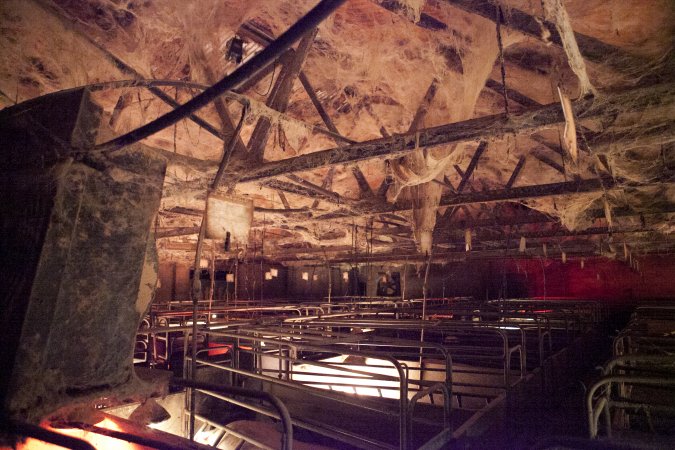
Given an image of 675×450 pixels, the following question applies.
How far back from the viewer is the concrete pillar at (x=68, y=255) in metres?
1.94

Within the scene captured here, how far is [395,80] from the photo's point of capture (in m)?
5.45

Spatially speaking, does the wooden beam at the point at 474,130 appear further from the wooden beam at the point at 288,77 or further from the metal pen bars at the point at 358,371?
the metal pen bars at the point at 358,371

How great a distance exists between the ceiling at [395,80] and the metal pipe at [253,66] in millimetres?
684

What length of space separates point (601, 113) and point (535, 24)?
40.2 inches

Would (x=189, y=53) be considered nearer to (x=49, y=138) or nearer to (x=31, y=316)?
(x=49, y=138)

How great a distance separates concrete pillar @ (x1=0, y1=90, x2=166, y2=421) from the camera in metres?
1.94

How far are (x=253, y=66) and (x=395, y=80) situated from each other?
175 inches

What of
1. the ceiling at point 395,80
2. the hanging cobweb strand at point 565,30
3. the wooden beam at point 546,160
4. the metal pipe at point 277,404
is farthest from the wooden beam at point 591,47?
the wooden beam at point 546,160

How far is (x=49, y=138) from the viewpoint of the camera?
7.18 ft

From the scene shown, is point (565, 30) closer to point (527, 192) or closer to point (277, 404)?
point (277, 404)

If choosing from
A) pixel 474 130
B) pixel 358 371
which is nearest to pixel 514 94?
pixel 474 130

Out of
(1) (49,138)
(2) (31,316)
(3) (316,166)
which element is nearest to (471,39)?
(3) (316,166)

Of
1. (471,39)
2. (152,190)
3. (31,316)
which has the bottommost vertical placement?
(31,316)

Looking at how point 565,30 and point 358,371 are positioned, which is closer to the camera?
point 565,30
